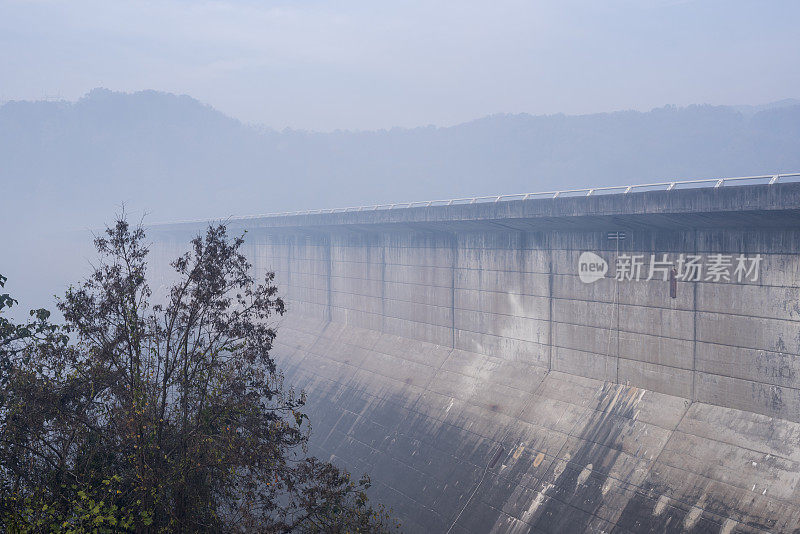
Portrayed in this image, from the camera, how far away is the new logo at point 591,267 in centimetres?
2014

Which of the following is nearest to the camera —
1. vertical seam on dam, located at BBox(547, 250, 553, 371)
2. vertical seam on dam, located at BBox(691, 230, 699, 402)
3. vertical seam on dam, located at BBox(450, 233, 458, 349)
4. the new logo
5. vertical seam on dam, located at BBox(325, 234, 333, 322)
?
vertical seam on dam, located at BBox(691, 230, 699, 402)

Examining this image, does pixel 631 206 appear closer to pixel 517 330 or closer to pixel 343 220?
pixel 517 330

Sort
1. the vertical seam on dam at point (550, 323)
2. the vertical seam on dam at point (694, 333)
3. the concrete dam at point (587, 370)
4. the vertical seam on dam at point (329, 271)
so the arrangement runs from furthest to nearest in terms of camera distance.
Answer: the vertical seam on dam at point (329, 271)
the vertical seam on dam at point (550, 323)
the vertical seam on dam at point (694, 333)
the concrete dam at point (587, 370)

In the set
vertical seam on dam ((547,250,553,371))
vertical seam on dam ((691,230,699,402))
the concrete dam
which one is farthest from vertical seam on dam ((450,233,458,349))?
vertical seam on dam ((691,230,699,402))

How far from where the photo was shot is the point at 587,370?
67.6 ft

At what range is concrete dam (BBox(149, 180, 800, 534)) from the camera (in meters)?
15.4

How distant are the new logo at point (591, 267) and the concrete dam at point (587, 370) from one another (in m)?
0.06

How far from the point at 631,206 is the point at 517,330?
23.6 feet

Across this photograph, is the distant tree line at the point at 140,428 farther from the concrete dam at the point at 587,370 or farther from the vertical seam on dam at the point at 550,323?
the vertical seam on dam at the point at 550,323

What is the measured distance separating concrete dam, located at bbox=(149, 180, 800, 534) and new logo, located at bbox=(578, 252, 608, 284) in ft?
0.19

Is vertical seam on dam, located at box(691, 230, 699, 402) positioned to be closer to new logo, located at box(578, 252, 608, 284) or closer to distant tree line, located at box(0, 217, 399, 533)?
new logo, located at box(578, 252, 608, 284)

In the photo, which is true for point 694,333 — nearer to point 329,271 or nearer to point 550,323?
point 550,323

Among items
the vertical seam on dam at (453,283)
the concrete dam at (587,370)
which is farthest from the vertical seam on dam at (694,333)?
the vertical seam on dam at (453,283)

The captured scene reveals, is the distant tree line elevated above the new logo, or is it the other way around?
the new logo
